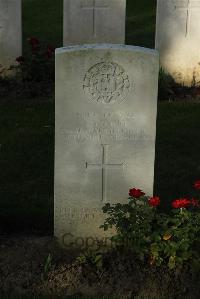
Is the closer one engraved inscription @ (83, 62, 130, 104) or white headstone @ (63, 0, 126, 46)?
engraved inscription @ (83, 62, 130, 104)

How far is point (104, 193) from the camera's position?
5773 millimetres

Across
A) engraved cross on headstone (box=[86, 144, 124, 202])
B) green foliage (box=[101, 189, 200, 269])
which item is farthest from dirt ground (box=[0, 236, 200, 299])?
engraved cross on headstone (box=[86, 144, 124, 202])

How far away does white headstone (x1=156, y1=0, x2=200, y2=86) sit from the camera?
10.4m

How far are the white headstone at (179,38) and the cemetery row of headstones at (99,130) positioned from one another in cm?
504

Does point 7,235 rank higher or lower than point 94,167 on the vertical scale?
lower

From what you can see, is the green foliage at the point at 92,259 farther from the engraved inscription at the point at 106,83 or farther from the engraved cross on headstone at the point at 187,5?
the engraved cross on headstone at the point at 187,5

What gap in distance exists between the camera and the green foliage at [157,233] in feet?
17.4

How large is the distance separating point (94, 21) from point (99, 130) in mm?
5294

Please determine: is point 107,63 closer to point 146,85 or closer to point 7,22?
point 146,85

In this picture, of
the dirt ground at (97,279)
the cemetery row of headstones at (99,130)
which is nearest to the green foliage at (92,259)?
the dirt ground at (97,279)

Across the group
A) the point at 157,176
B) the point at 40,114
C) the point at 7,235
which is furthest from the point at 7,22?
the point at 7,235

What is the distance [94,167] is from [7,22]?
203 inches

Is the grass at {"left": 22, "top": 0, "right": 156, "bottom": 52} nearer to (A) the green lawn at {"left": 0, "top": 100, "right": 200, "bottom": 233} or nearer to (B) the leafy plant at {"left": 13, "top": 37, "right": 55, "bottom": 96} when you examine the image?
(B) the leafy plant at {"left": 13, "top": 37, "right": 55, "bottom": 96}

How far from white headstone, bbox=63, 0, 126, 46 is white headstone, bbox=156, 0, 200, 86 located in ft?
1.82
